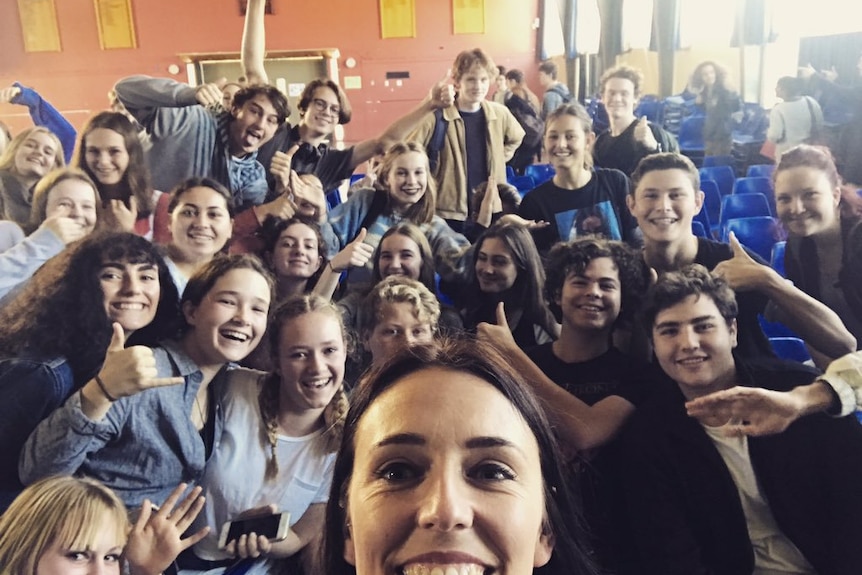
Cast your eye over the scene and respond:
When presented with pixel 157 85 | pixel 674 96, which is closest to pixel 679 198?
pixel 674 96

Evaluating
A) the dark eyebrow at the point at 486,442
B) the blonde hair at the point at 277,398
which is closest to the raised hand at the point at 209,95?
the blonde hair at the point at 277,398

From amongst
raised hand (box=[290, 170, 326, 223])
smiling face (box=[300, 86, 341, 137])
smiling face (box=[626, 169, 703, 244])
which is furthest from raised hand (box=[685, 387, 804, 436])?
smiling face (box=[300, 86, 341, 137])

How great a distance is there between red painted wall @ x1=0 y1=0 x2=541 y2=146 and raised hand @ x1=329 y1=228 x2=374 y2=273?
1.30ft

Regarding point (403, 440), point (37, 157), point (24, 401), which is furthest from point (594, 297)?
point (37, 157)

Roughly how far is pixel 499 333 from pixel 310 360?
1.28 ft

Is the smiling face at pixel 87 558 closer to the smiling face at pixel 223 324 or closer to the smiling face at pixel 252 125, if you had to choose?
the smiling face at pixel 223 324

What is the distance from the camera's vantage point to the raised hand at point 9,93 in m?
1.35

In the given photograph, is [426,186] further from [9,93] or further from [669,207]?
[9,93]

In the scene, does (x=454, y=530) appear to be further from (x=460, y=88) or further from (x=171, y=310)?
(x=460, y=88)

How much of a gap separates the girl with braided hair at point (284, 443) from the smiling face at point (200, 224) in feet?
0.76

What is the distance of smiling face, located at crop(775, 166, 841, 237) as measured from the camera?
123cm

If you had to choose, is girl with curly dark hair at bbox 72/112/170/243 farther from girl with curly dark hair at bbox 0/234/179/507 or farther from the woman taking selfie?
the woman taking selfie

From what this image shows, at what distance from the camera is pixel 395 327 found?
1.25 m

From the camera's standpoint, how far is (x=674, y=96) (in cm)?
139
